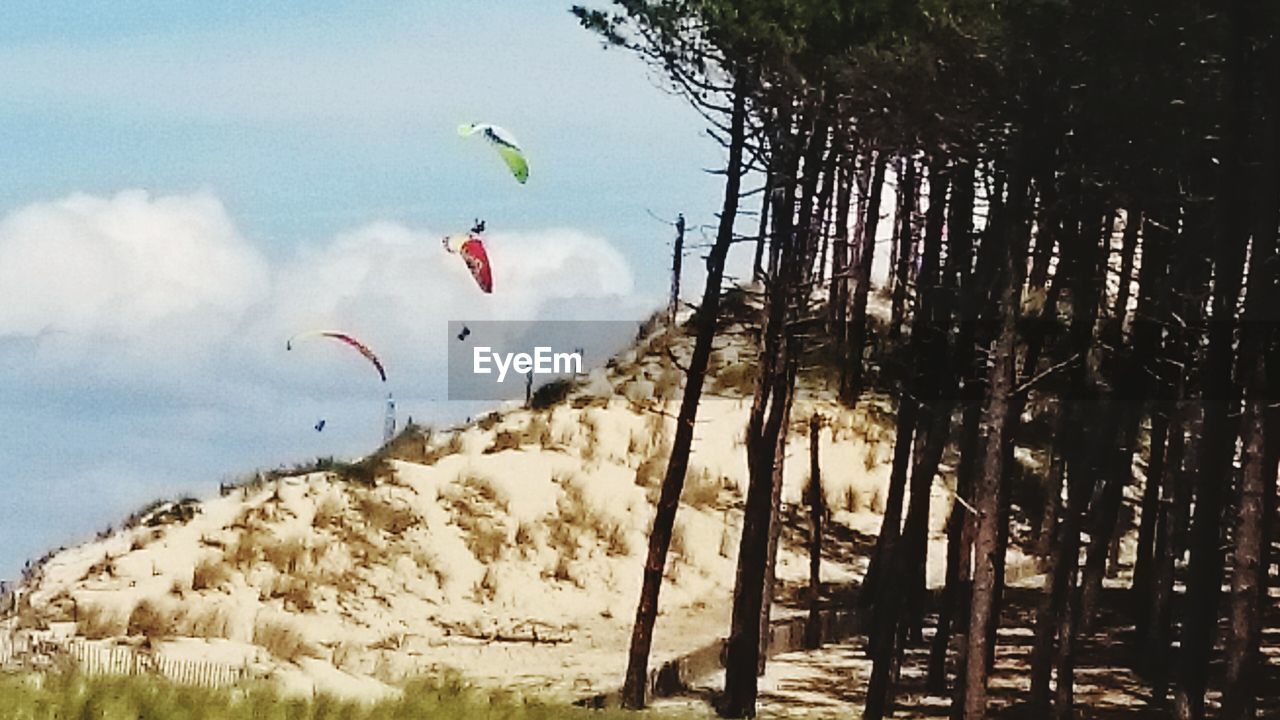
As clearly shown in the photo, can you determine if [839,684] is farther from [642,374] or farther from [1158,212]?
[642,374]

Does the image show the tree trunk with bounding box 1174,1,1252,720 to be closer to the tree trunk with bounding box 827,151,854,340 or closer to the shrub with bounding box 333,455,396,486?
the tree trunk with bounding box 827,151,854,340

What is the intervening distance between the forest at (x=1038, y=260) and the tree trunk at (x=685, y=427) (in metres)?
0.04

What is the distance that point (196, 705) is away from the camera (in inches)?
666

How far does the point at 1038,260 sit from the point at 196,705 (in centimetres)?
1691

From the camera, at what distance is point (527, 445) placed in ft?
170

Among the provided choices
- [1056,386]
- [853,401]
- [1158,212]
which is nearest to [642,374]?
[853,401]

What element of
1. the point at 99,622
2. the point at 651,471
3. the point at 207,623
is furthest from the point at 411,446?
the point at 99,622

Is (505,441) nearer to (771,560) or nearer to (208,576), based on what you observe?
(208,576)

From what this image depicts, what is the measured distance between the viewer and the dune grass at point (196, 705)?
16.1m

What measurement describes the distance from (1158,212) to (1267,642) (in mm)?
13945

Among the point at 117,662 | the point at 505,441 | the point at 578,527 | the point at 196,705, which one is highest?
the point at 505,441

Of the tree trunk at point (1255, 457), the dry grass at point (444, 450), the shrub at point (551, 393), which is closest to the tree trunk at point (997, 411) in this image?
the tree trunk at point (1255, 457)

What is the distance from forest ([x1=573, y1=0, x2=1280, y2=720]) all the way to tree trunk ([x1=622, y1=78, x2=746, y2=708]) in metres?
0.04

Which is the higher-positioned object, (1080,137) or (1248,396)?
(1080,137)
